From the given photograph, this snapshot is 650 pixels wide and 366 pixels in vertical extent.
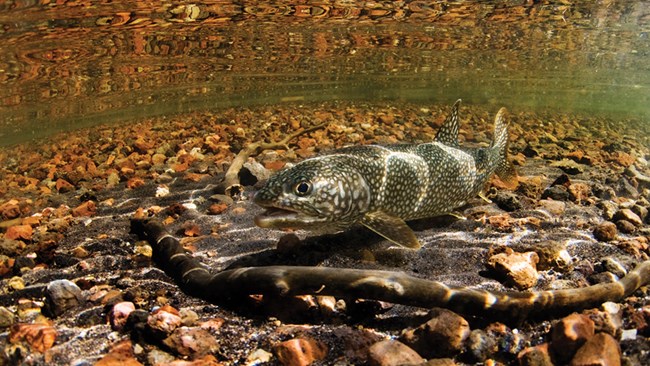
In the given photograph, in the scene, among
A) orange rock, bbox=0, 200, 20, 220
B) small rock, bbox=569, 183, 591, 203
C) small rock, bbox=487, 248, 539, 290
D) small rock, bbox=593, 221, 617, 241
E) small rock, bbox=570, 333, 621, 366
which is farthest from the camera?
small rock, bbox=569, 183, 591, 203

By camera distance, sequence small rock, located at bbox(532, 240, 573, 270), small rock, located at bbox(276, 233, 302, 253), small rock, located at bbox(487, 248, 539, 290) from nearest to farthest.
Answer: small rock, located at bbox(487, 248, 539, 290) < small rock, located at bbox(532, 240, 573, 270) < small rock, located at bbox(276, 233, 302, 253)

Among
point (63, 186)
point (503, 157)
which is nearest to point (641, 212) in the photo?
point (503, 157)

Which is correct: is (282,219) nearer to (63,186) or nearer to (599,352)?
(599,352)

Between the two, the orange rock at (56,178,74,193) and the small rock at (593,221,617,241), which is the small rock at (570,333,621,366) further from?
the orange rock at (56,178,74,193)

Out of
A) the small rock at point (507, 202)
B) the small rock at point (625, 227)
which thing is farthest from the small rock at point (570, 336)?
the small rock at point (507, 202)

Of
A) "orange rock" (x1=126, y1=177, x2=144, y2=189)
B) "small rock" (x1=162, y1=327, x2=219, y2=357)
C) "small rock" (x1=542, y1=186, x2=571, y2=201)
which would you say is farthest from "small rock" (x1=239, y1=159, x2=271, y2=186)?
"small rock" (x1=542, y1=186, x2=571, y2=201)

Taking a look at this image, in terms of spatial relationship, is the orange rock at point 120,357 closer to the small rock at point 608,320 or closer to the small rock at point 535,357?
the small rock at point 535,357
